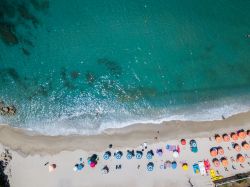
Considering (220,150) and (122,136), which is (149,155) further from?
(220,150)

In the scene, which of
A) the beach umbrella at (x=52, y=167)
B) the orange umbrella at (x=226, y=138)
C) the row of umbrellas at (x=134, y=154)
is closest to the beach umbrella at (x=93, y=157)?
the row of umbrellas at (x=134, y=154)

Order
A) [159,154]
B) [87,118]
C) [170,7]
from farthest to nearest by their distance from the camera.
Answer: [170,7] → [87,118] → [159,154]

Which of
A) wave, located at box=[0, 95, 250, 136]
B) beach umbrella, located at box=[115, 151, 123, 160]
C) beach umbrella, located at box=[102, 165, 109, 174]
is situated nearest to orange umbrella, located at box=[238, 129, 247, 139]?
wave, located at box=[0, 95, 250, 136]

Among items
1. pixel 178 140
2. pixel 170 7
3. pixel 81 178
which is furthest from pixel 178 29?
pixel 81 178

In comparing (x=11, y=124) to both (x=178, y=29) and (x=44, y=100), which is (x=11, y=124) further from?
(x=178, y=29)

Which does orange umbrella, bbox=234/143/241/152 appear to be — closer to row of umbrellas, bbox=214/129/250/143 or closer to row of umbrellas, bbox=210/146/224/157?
row of umbrellas, bbox=214/129/250/143

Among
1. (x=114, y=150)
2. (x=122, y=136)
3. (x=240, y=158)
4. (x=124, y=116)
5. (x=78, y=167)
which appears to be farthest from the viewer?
(x=124, y=116)

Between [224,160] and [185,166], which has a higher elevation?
[224,160]

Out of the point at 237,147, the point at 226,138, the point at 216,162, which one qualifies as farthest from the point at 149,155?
the point at 237,147

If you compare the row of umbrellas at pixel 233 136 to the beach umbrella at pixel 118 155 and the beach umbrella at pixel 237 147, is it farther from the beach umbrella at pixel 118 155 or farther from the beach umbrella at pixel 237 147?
the beach umbrella at pixel 118 155
